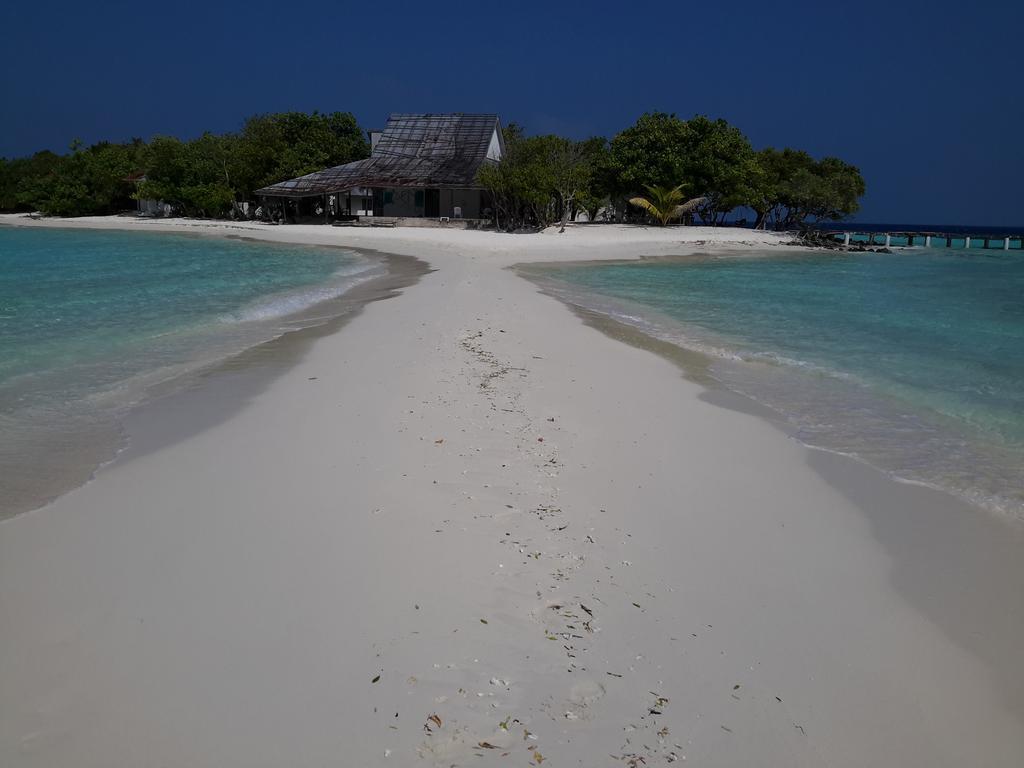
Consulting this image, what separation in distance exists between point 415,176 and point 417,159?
8.43 ft

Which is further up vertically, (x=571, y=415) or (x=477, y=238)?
(x=477, y=238)

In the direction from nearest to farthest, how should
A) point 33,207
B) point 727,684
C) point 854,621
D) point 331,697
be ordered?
point 331,697 → point 727,684 → point 854,621 → point 33,207

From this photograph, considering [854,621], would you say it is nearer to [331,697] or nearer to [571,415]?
[331,697]

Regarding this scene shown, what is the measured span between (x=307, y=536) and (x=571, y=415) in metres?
2.71

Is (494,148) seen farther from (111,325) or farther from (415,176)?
(111,325)

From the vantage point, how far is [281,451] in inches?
191

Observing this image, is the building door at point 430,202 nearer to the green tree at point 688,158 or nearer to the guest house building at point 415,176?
the guest house building at point 415,176

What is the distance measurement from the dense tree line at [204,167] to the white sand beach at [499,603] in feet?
137

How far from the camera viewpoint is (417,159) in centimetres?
3934

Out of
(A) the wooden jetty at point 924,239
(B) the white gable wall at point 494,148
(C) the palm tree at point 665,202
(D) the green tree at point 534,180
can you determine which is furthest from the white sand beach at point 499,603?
(A) the wooden jetty at point 924,239

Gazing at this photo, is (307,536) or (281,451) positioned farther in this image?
(281,451)

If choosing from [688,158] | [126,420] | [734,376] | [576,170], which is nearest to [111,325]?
[126,420]

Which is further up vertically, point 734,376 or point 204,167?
point 204,167

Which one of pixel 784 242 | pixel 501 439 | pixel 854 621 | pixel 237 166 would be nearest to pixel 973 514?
pixel 854 621
